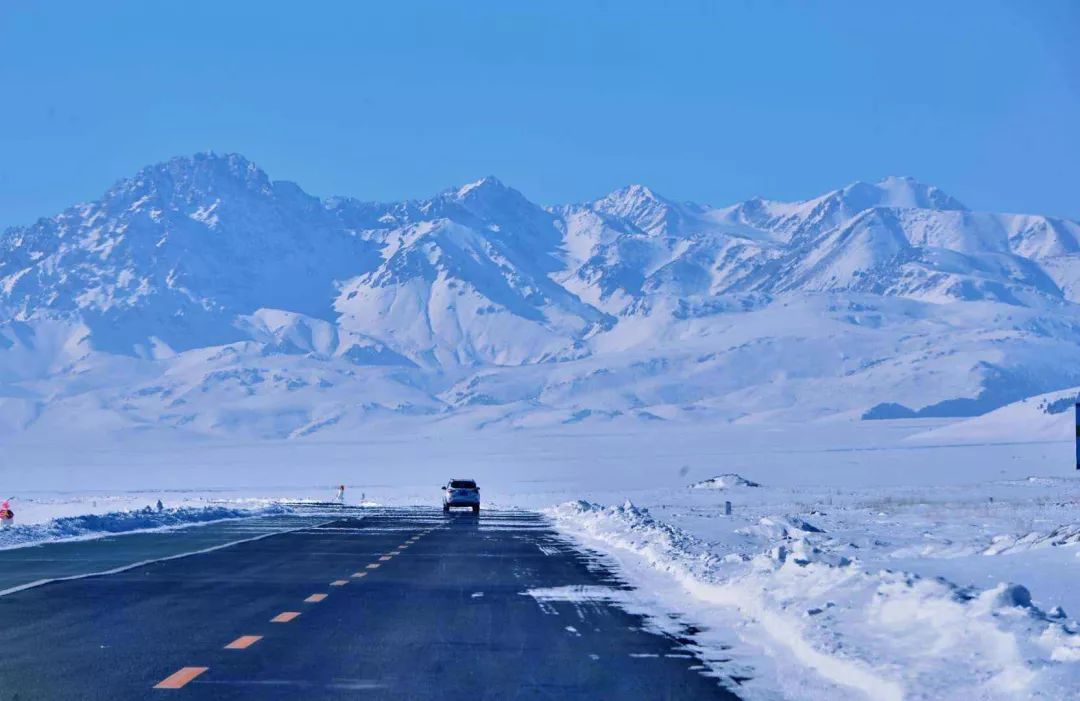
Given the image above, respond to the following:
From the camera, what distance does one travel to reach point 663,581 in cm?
2309

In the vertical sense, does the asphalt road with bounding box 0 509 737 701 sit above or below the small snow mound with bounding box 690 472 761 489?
below

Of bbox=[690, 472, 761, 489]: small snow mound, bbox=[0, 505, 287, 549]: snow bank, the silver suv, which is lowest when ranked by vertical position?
bbox=[0, 505, 287, 549]: snow bank

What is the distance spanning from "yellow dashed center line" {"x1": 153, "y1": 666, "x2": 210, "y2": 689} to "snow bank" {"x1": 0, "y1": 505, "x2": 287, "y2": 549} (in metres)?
20.3

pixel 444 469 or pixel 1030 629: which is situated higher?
pixel 444 469

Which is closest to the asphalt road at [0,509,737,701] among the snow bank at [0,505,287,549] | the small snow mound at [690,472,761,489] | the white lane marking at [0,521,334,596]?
the white lane marking at [0,521,334,596]

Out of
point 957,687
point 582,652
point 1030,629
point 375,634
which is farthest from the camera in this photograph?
point 375,634

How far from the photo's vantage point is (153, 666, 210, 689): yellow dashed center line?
1196cm

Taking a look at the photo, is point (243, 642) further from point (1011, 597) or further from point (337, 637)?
point (1011, 597)

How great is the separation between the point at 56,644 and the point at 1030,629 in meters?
7.89

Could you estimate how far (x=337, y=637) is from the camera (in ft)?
50.2

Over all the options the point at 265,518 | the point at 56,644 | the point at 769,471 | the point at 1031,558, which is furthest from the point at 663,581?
the point at 769,471

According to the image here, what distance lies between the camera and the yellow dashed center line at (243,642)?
1435cm

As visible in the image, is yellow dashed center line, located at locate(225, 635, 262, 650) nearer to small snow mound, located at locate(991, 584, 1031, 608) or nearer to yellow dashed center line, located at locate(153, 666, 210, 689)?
yellow dashed center line, located at locate(153, 666, 210, 689)

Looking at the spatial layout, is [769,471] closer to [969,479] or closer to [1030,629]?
[969,479]
